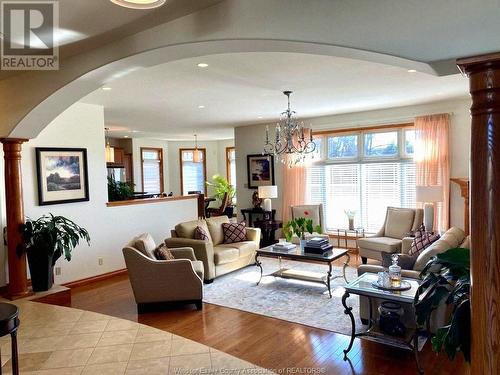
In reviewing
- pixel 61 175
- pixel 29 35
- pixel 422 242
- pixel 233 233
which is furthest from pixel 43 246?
pixel 422 242

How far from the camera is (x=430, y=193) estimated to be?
18.9 feet

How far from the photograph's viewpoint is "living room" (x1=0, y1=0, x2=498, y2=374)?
1.84 meters

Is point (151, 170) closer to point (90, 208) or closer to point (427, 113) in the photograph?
point (90, 208)

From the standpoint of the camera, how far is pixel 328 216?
7.67 metres

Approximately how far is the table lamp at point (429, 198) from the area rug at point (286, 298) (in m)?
1.43

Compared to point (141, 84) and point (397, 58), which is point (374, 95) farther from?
point (397, 58)

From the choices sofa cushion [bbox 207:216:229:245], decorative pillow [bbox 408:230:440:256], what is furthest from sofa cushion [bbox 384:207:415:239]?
sofa cushion [bbox 207:216:229:245]

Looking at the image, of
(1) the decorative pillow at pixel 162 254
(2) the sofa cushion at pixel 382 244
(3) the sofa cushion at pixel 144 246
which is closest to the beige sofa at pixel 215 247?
(1) the decorative pillow at pixel 162 254

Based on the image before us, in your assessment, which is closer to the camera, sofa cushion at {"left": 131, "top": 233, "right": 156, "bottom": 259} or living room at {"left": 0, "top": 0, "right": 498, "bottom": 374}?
living room at {"left": 0, "top": 0, "right": 498, "bottom": 374}

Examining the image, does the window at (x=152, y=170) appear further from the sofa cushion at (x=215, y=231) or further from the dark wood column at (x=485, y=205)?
the dark wood column at (x=485, y=205)

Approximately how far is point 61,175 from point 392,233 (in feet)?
17.4

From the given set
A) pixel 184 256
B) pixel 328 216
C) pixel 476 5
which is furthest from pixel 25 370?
pixel 328 216

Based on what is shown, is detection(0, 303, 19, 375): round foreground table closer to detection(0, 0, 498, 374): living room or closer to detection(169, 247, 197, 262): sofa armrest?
detection(0, 0, 498, 374): living room

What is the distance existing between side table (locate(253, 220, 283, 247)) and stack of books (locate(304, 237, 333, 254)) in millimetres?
2496
